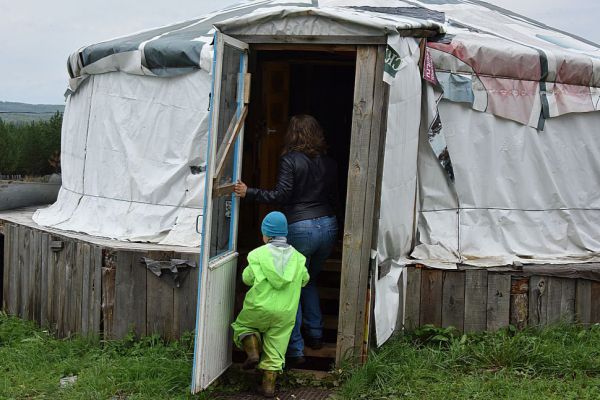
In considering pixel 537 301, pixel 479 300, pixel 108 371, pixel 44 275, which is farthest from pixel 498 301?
pixel 44 275

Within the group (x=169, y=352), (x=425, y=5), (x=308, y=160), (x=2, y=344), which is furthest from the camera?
(x=425, y=5)

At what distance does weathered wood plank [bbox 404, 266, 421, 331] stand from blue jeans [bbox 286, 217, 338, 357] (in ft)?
2.57

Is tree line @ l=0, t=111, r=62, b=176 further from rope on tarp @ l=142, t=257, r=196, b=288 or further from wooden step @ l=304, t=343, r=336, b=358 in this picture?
wooden step @ l=304, t=343, r=336, b=358

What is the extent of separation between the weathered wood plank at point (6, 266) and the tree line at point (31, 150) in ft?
13.2

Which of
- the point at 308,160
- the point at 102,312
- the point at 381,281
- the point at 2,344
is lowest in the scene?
the point at 2,344

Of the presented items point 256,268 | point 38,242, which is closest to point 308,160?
point 256,268

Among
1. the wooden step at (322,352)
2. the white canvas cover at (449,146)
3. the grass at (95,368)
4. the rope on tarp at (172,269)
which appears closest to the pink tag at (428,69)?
the white canvas cover at (449,146)

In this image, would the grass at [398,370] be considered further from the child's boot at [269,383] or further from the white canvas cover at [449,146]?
the white canvas cover at [449,146]

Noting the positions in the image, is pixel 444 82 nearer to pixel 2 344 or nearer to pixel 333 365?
pixel 333 365

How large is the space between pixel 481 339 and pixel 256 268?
1.86m

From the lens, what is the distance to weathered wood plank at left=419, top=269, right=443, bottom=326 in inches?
231

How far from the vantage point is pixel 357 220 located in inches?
196

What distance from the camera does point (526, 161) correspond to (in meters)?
6.58

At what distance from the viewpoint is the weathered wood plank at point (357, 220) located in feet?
16.0
